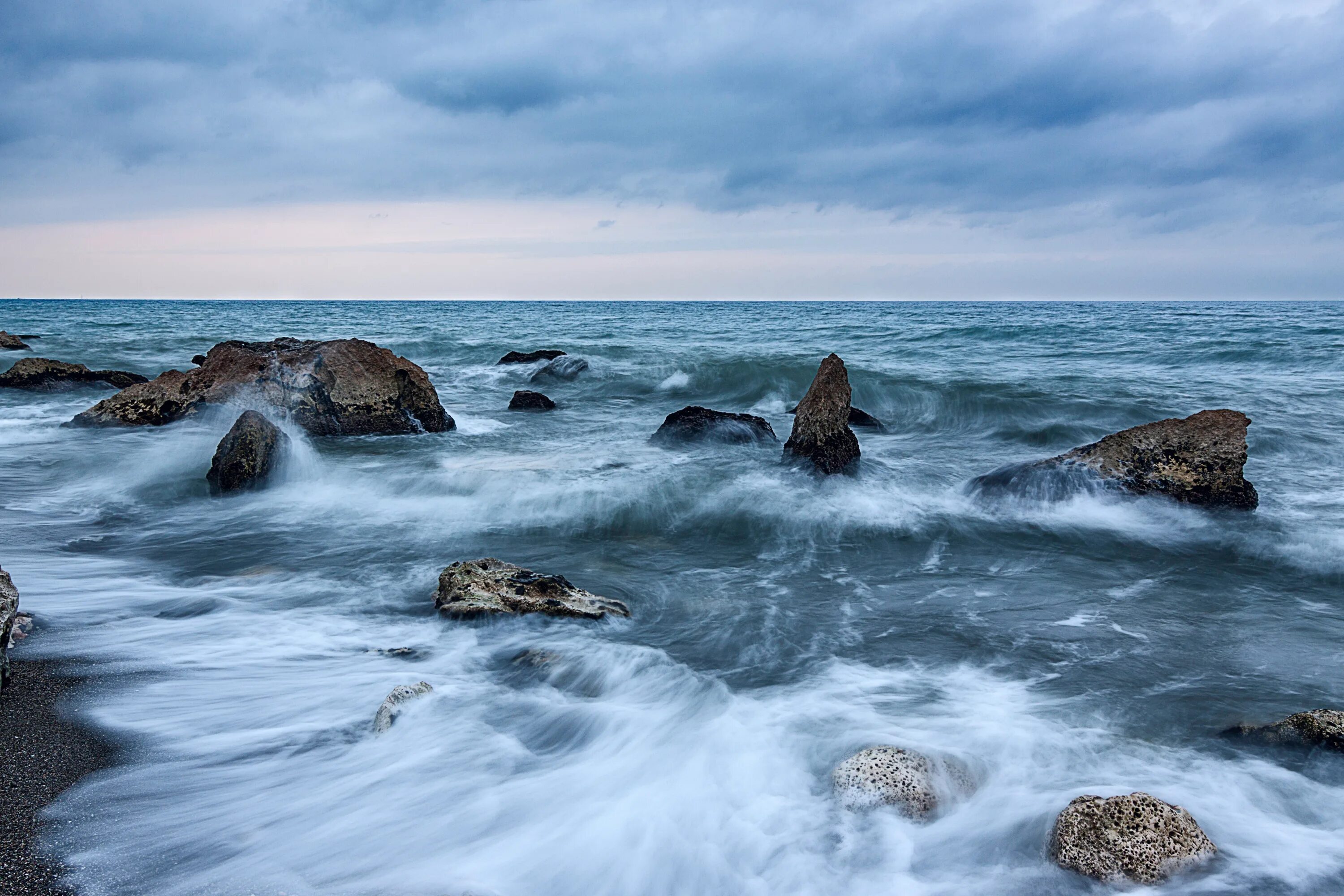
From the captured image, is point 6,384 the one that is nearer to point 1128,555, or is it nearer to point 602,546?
point 602,546

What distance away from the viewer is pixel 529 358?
21.6 meters

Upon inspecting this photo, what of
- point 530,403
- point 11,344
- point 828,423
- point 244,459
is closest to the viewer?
point 244,459

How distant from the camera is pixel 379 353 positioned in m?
10.6

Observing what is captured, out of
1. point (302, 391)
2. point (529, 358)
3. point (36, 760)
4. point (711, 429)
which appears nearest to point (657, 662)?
point (36, 760)

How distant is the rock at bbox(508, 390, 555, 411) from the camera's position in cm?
1425

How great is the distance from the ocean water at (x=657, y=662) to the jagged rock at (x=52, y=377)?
4716 millimetres

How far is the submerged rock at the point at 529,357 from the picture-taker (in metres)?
21.4

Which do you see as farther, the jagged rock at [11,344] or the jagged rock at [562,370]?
the jagged rock at [11,344]

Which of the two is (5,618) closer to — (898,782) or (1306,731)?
(898,782)

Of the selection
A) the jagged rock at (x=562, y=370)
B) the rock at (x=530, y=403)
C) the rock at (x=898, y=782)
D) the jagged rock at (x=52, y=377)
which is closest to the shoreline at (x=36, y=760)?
the rock at (x=898, y=782)

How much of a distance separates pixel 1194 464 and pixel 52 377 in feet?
55.8

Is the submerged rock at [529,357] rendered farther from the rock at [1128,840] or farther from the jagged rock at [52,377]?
the rock at [1128,840]

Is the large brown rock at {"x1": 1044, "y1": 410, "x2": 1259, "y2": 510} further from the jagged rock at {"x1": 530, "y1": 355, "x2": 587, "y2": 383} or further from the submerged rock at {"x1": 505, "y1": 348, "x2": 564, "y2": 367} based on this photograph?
the submerged rock at {"x1": 505, "y1": 348, "x2": 564, "y2": 367}

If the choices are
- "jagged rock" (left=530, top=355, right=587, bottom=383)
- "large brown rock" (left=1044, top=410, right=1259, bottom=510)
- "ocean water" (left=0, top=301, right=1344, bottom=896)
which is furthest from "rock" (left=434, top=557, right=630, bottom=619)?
"jagged rock" (left=530, top=355, right=587, bottom=383)
